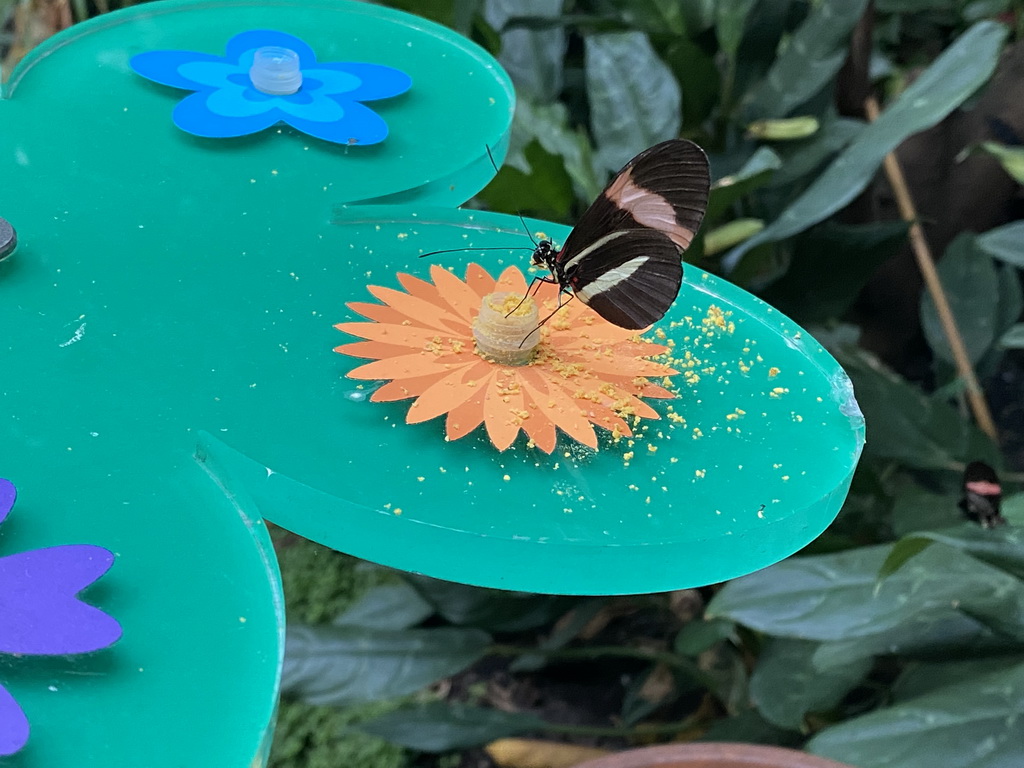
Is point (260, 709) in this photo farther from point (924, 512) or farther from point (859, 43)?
point (859, 43)

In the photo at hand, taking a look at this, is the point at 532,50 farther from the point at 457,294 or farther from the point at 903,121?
the point at 457,294

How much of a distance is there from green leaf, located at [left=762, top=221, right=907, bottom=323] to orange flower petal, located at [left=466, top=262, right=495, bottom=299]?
0.84 metres

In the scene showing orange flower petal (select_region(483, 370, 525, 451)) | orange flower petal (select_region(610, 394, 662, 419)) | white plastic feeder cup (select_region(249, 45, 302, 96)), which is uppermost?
white plastic feeder cup (select_region(249, 45, 302, 96))

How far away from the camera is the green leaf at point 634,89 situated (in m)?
1.26

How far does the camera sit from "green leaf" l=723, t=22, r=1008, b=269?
1110 mm

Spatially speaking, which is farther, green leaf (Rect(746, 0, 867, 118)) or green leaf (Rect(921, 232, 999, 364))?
green leaf (Rect(921, 232, 999, 364))

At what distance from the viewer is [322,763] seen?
1.29 metres

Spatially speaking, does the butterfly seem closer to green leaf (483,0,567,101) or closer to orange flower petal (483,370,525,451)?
orange flower petal (483,370,525,451)

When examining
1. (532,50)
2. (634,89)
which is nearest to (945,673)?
(634,89)

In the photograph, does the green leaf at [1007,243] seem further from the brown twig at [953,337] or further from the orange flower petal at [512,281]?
the orange flower petal at [512,281]

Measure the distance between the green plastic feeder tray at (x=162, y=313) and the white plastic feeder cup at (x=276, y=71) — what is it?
4 cm

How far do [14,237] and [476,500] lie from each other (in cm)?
36

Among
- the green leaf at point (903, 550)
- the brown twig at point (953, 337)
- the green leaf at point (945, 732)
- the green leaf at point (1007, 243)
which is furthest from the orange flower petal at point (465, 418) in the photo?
the brown twig at point (953, 337)

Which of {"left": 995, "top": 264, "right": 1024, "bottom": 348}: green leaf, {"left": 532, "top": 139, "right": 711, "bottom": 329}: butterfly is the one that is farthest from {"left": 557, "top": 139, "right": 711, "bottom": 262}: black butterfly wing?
{"left": 995, "top": 264, "right": 1024, "bottom": 348}: green leaf
